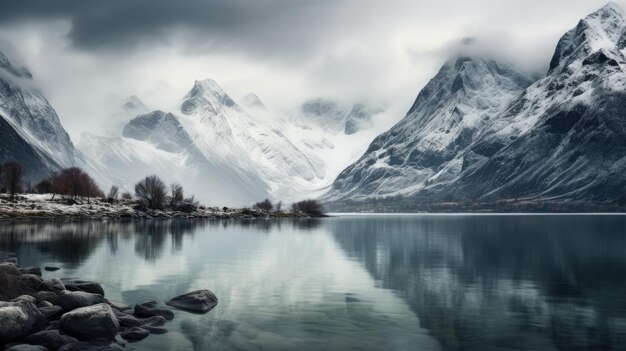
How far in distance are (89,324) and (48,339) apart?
2480mm

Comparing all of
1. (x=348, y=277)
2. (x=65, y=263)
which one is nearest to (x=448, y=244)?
(x=348, y=277)

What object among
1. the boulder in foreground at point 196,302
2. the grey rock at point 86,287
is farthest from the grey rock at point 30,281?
the boulder in foreground at point 196,302

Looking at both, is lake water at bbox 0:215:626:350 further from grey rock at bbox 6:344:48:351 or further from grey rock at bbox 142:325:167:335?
grey rock at bbox 6:344:48:351

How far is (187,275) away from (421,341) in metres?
34.3

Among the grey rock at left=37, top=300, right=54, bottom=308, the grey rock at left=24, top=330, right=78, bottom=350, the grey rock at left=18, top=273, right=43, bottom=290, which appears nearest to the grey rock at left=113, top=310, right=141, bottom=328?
the grey rock at left=37, top=300, right=54, bottom=308

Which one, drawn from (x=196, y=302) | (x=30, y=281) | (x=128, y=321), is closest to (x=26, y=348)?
(x=128, y=321)

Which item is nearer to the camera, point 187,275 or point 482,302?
point 482,302

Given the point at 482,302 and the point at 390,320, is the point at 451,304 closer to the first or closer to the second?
the point at 482,302

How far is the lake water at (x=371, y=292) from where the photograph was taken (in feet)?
109

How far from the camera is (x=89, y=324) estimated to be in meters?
31.9

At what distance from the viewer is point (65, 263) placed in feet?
225

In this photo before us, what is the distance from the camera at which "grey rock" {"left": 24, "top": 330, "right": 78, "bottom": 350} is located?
29641 mm

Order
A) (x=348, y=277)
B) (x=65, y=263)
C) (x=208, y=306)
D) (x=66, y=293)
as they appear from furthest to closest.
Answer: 1. (x=65, y=263)
2. (x=348, y=277)
3. (x=208, y=306)
4. (x=66, y=293)

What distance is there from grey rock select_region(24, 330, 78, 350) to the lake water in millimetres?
3602
